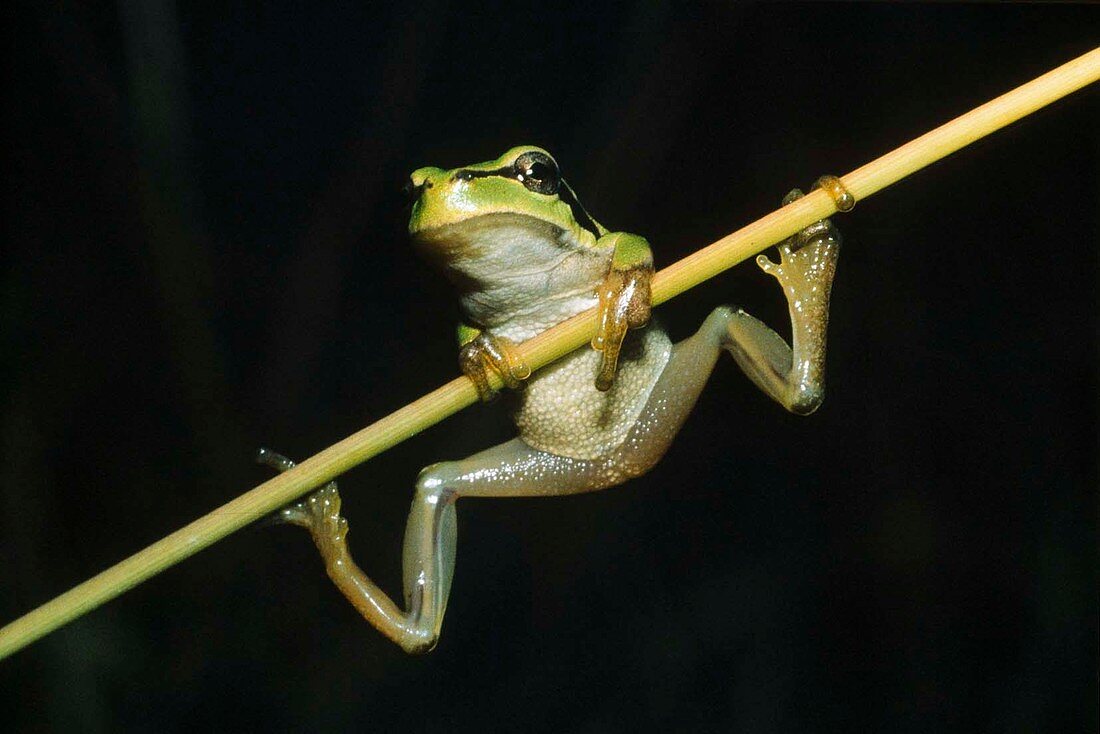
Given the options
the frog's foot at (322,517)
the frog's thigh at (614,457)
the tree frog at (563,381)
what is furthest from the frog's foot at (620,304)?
the frog's foot at (322,517)

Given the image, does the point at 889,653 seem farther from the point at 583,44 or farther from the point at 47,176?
the point at 47,176

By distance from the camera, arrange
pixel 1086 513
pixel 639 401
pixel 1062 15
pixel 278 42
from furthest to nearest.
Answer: pixel 1086 513 < pixel 1062 15 < pixel 278 42 < pixel 639 401

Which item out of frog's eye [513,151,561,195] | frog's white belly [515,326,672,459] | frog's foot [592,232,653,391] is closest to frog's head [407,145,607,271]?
frog's eye [513,151,561,195]

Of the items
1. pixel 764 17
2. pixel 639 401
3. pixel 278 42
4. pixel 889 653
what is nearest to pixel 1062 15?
pixel 764 17

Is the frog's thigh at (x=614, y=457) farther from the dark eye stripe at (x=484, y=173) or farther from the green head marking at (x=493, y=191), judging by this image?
the dark eye stripe at (x=484, y=173)

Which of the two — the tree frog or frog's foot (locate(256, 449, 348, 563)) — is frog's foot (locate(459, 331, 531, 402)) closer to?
the tree frog

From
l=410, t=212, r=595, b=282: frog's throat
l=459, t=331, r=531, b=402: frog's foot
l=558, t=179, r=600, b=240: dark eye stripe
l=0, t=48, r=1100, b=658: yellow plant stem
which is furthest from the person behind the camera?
l=558, t=179, r=600, b=240: dark eye stripe
